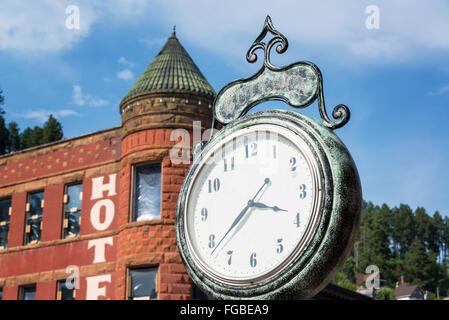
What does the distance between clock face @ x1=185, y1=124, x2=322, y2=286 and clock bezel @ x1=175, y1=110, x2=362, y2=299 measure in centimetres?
4

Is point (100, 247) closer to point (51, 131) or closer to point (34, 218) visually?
point (34, 218)

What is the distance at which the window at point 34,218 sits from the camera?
1823 cm

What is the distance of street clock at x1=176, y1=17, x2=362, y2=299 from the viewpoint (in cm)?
323

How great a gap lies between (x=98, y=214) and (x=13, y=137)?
26498 mm

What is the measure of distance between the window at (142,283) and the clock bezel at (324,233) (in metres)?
11.7

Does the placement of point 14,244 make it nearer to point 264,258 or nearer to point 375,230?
point 264,258

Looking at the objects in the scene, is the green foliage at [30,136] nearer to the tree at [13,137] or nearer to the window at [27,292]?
the tree at [13,137]

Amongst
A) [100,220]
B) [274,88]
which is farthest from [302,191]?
[100,220]

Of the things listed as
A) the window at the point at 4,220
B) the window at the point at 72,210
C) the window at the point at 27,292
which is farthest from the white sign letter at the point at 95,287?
the window at the point at 4,220

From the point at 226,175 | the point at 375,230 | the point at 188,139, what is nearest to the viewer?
the point at 226,175

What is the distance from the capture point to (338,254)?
3234mm

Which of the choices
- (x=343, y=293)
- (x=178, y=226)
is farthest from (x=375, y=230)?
(x=178, y=226)

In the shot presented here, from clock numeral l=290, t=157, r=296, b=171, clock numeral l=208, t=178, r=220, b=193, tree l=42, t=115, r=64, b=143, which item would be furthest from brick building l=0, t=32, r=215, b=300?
tree l=42, t=115, r=64, b=143
